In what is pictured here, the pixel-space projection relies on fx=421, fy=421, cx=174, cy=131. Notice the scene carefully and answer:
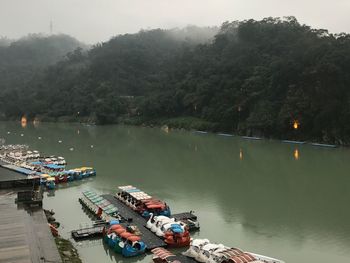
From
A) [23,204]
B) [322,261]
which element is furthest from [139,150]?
[322,261]

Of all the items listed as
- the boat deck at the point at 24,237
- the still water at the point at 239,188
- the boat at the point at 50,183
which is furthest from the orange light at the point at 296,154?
the boat deck at the point at 24,237

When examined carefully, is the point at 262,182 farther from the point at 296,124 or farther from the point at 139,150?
the point at 296,124

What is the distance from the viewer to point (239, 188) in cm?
1998

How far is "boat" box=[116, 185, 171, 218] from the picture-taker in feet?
47.1

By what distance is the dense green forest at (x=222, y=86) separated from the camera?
36812 mm

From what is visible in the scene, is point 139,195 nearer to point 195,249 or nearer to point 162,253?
point 162,253

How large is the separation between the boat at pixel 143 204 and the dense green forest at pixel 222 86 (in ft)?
78.0

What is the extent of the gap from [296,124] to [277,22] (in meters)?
25.6

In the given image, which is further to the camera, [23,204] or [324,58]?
[324,58]

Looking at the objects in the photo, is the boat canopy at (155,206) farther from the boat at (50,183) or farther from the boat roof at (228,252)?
the boat at (50,183)

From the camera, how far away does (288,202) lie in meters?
17.4

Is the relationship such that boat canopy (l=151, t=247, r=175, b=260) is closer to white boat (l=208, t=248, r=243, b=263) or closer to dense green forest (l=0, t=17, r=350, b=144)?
white boat (l=208, t=248, r=243, b=263)

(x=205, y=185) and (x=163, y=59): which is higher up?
(x=163, y=59)

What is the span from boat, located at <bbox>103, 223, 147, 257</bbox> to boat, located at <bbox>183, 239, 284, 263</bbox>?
4.35 feet
